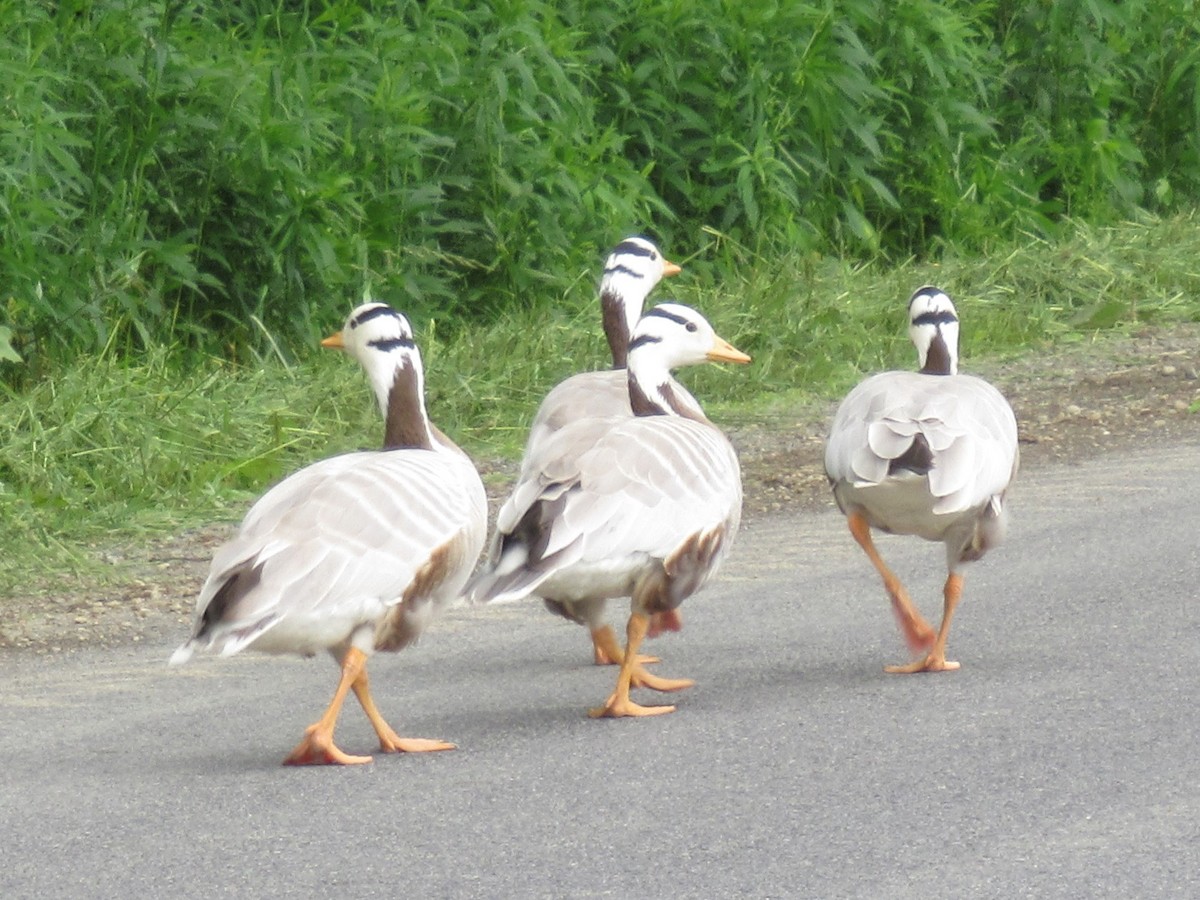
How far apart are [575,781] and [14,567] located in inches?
125

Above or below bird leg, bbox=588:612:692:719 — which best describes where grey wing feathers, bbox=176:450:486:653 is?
above

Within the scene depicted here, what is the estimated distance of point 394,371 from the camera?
6023mm

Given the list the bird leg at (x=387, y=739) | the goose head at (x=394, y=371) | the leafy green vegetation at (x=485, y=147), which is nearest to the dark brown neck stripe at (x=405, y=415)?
the goose head at (x=394, y=371)

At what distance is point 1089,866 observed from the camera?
161 inches

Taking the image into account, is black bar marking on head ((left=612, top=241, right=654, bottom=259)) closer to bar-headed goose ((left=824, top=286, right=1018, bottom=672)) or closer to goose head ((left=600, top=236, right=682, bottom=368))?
goose head ((left=600, top=236, right=682, bottom=368))

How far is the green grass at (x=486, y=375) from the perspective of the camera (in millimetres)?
8234

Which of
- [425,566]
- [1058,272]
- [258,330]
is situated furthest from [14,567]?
[1058,272]

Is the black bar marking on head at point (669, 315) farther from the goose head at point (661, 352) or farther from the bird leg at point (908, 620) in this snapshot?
the bird leg at point (908, 620)

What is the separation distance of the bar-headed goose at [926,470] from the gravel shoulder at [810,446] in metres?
2.02

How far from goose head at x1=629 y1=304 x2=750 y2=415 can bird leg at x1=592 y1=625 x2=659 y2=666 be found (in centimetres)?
78

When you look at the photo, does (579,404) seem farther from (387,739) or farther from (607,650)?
(387,739)

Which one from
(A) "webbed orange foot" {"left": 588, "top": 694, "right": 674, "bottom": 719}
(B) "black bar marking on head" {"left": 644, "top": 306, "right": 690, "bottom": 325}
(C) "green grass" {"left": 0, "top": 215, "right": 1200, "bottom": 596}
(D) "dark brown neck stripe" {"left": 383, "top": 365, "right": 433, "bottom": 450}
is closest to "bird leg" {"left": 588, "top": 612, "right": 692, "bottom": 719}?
(A) "webbed orange foot" {"left": 588, "top": 694, "right": 674, "bottom": 719}

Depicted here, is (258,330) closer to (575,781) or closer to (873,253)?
(873,253)

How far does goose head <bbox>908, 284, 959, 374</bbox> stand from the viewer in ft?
22.2
